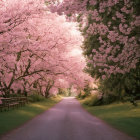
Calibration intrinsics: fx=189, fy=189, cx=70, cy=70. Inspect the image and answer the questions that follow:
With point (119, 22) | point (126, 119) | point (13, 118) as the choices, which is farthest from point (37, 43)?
point (126, 119)

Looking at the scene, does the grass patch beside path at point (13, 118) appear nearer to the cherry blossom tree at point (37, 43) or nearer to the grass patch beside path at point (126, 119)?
the cherry blossom tree at point (37, 43)

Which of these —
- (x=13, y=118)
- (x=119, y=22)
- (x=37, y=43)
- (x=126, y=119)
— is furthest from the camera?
(x=37, y=43)

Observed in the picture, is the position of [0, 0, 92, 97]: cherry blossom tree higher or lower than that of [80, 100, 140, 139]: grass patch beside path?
higher

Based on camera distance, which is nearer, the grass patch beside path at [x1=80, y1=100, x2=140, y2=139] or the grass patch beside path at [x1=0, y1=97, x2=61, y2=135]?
the grass patch beside path at [x1=80, y1=100, x2=140, y2=139]

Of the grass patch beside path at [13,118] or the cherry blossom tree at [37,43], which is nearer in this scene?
the grass patch beside path at [13,118]

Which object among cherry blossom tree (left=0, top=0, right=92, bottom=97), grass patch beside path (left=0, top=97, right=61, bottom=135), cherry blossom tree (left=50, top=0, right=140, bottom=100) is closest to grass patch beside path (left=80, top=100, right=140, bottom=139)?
cherry blossom tree (left=50, top=0, right=140, bottom=100)

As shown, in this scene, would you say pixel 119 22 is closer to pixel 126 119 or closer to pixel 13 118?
pixel 126 119

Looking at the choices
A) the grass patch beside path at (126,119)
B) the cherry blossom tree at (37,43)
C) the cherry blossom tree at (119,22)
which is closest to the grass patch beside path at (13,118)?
the cherry blossom tree at (37,43)

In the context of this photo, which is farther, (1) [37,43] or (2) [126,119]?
(1) [37,43]

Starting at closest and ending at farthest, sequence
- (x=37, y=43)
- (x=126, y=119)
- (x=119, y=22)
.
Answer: (x=119, y=22), (x=126, y=119), (x=37, y=43)

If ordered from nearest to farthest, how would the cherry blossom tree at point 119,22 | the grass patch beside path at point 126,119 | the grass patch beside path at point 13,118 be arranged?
the cherry blossom tree at point 119,22 → the grass patch beside path at point 126,119 → the grass patch beside path at point 13,118

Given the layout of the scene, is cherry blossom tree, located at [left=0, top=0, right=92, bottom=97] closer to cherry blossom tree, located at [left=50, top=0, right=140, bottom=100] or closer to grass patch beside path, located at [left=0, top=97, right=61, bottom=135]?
grass patch beside path, located at [left=0, top=97, right=61, bottom=135]

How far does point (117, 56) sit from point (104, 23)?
6.41 ft

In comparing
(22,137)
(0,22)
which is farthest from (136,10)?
A: (0,22)
